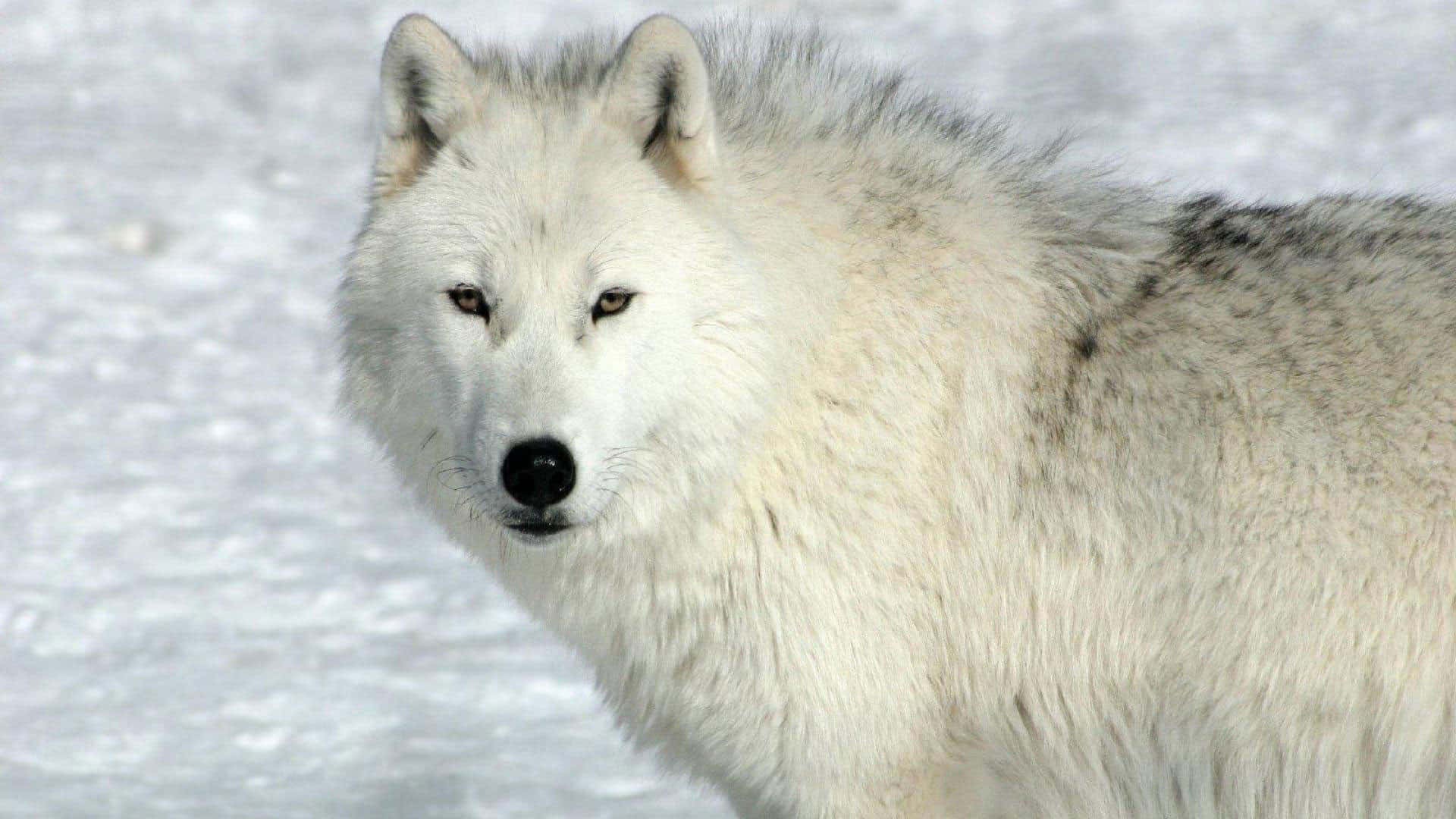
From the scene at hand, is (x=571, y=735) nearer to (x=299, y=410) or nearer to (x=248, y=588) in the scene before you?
(x=248, y=588)

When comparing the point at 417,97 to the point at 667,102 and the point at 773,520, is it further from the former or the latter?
the point at 773,520

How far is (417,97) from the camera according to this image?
3852 mm

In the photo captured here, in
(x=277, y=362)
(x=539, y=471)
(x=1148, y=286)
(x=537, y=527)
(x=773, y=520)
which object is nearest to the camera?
(x=539, y=471)

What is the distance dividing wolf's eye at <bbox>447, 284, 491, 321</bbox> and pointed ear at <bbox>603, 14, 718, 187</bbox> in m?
0.56

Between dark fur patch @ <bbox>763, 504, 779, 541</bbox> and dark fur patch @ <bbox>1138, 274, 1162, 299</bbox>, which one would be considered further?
dark fur patch @ <bbox>1138, 274, 1162, 299</bbox>

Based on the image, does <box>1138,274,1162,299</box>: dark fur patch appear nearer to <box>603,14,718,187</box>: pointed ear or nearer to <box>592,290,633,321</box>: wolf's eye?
<box>603,14,718,187</box>: pointed ear

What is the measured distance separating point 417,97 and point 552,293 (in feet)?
2.43

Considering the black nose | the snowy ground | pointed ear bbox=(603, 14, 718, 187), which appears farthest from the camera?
the snowy ground

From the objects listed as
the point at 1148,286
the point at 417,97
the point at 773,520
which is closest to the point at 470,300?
the point at 417,97

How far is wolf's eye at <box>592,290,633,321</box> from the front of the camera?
3514mm

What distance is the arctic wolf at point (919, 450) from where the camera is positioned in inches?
137

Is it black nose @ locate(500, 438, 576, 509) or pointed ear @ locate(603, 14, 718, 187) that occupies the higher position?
pointed ear @ locate(603, 14, 718, 187)

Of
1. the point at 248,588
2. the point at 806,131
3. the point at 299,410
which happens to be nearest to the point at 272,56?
the point at 299,410

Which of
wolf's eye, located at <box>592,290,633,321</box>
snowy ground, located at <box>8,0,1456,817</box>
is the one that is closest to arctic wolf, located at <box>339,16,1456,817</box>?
wolf's eye, located at <box>592,290,633,321</box>
